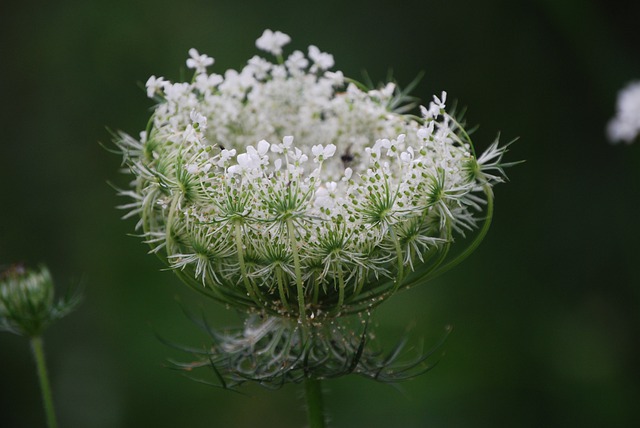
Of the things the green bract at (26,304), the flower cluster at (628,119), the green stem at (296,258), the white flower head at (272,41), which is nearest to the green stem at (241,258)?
the green stem at (296,258)

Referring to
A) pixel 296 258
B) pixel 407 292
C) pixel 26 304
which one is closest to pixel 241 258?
pixel 296 258

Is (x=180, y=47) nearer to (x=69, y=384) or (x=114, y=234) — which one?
(x=114, y=234)

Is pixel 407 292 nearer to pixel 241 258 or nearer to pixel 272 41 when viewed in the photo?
pixel 272 41

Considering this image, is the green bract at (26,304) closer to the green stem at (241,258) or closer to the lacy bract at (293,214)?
the lacy bract at (293,214)

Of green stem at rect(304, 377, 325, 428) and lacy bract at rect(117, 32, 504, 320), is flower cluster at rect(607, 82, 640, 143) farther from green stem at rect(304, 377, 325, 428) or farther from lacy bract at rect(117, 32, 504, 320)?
green stem at rect(304, 377, 325, 428)

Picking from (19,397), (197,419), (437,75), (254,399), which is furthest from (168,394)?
(437,75)

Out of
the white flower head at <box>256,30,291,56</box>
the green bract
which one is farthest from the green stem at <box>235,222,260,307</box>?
the white flower head at <box>256,30,291,56</box>
